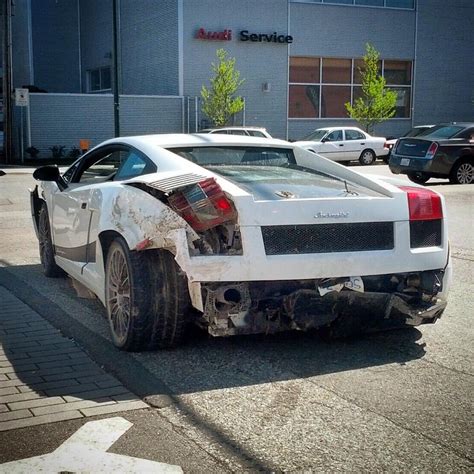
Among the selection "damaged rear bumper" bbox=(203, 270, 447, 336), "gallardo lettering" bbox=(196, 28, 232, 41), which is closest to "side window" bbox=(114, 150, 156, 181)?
"damaged rear bumper" bbox=(203, 270, 447, 336)

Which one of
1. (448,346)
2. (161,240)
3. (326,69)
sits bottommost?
(448,346)

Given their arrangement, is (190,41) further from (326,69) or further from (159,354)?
(159,354)

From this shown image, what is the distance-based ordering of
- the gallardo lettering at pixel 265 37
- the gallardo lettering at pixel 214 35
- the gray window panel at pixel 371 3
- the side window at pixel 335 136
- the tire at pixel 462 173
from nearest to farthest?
the tire at pixel 462 173 → the side window at pixel 335 136 → the gallardo lettering at pixel 214 35 → the gallardo lettering at pixel 265 37 → the gray window panel at pixel 371 3

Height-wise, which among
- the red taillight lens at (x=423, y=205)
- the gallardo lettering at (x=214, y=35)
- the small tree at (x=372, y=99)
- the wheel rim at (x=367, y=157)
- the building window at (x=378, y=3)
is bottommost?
the wheel rim at (x=367, y=157)

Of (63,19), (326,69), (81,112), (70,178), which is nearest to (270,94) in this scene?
(326,69)

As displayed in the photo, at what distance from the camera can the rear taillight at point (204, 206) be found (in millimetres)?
4828

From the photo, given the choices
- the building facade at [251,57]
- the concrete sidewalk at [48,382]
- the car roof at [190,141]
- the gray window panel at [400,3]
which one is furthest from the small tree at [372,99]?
the concrete sidewalk at [48,382]

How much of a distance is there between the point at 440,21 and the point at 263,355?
36.4 m

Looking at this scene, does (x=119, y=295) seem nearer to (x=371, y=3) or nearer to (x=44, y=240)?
(x=44, y=240)

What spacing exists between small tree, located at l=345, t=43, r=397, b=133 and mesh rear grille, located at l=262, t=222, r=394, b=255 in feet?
100

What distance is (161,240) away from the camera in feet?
16.3

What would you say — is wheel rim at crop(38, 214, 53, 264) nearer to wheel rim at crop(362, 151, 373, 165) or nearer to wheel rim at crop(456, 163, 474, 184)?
wheel rim at crop(456, 163, 474, 184)

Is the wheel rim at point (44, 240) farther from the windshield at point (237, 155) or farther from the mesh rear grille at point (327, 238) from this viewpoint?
the mesh rear grille at point (327, 238)

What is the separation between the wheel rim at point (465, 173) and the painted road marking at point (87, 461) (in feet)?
55.0
